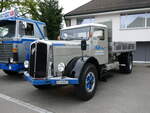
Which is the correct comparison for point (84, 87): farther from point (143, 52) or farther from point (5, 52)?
point (143, 52)

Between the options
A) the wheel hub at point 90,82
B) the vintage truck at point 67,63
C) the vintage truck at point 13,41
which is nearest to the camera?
the vintage truck at point 67,63

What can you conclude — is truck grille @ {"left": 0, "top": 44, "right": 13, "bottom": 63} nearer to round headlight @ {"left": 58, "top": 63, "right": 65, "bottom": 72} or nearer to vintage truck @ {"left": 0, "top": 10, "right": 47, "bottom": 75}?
vintage truck @ {"left": 0, "top": 10, "right": 47, "bottom": 75}

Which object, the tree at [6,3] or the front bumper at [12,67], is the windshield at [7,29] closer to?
the front bumper at [12,67]

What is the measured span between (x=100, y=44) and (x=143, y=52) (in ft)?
27.3

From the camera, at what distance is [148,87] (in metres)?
5.18

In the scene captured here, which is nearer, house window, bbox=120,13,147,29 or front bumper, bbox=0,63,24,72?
front bumper, bbox=0,63,24,72

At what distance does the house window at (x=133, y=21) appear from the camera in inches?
445

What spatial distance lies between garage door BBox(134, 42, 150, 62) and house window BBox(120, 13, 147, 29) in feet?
5.13

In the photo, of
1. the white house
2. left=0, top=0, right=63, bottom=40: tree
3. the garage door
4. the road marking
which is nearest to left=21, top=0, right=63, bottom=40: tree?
left=0, top=0, right=63, bottom=40: tree

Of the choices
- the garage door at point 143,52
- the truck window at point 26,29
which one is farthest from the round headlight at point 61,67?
the garage door at point 143,52

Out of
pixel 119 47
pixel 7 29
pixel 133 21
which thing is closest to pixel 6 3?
pixel 7 29

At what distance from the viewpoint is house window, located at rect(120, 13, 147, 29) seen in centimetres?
1130

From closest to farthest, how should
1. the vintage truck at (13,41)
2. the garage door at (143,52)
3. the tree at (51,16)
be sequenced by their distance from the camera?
the vintage truck at (13,41) < the garage door at (143,52) < the tree at (51,16)

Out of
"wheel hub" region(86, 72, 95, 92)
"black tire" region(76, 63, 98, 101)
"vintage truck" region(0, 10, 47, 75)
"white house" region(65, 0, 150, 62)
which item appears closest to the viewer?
"black tire" region(76, 63, 98, 101)
